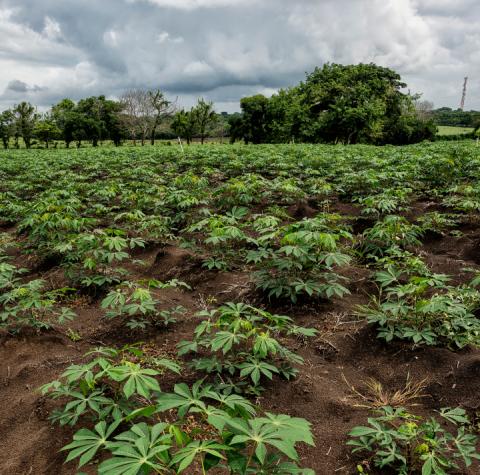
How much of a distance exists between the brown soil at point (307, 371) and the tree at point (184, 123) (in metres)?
48.5

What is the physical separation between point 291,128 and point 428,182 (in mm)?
26563

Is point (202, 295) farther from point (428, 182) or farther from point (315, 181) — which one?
point (428, 182)

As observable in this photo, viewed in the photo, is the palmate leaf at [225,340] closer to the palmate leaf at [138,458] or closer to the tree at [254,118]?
the palmate leaf at [138,458]

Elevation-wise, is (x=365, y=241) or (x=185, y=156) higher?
(x=185, y=156)

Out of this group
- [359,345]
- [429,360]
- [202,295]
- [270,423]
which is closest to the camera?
[270,423]

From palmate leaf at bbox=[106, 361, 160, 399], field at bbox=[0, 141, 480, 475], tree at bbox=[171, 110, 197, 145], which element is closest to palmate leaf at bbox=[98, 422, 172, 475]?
field at bbox=[0, 141, 480, 475]

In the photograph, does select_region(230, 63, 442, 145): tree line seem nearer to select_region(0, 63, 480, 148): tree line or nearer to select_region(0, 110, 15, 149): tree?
select_region(0, 63, 480, 148): tree line

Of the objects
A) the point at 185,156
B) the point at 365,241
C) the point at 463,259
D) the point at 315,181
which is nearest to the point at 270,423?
the point at 365,241

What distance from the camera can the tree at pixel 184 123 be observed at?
49.9 m

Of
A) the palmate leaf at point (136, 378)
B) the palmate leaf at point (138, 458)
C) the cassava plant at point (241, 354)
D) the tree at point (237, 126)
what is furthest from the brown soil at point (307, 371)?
the tree at point (237, 126)

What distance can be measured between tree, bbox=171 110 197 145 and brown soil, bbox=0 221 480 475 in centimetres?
4846

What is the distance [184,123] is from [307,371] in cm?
5026

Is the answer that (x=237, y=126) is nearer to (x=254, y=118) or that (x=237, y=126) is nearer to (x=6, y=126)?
(x=254, y=118)

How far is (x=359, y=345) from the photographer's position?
289 centimetres
